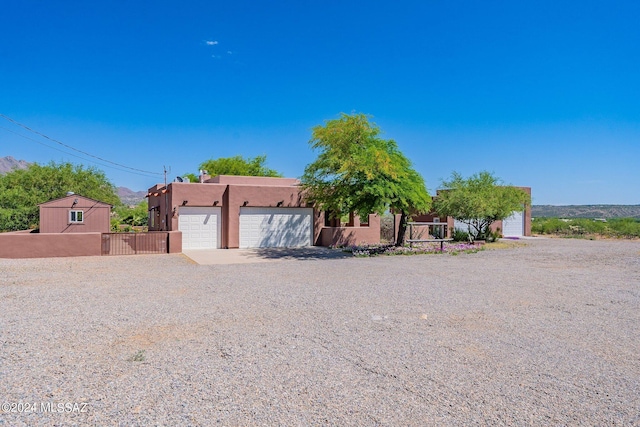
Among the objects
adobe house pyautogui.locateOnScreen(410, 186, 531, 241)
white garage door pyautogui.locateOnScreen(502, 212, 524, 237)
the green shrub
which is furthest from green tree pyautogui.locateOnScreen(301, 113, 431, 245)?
white garage door pyautogui.locateOnScreen(502, 212, 524, 237)

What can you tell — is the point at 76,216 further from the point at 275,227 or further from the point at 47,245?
the point at 275,227

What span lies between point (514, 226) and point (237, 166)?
29777mm

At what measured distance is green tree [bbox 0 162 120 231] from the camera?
2755cm

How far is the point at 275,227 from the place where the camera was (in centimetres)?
2073

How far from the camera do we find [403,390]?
389 cm

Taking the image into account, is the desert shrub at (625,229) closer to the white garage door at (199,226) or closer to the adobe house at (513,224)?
the adobe house at (513,224)

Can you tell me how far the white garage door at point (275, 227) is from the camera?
66.1ft

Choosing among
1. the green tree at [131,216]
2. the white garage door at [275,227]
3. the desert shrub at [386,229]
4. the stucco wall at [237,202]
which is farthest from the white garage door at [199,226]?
the green tree at [131,216]

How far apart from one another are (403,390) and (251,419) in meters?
1.45

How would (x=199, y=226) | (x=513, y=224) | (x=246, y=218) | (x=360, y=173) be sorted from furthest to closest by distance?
1. (x=513, y=224)
2. (x=246, y=218)
3. (x=199, y=226)
4. (x=360, y=173)

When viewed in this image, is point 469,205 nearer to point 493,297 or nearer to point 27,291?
point 493,297

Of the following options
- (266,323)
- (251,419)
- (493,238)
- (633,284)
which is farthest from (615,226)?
(251,419)

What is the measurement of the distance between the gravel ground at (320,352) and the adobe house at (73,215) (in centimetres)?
1359

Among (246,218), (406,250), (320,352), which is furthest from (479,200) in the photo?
(320,352)
